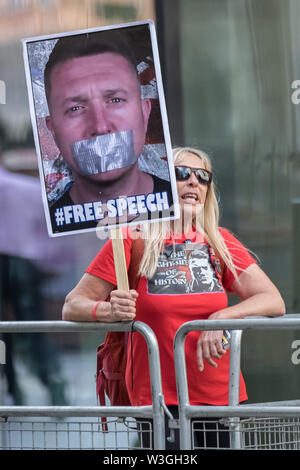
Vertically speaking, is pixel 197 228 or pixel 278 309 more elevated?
pixel 197 228

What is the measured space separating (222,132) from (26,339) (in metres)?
1.85

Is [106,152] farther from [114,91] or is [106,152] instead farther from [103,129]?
[114,91]

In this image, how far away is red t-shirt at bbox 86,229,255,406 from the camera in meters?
3.54

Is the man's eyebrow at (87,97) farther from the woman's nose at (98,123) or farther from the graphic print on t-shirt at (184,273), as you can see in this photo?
the graphic print on t-shirt at (184,273)

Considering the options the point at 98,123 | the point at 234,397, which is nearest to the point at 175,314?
the point at 234,397

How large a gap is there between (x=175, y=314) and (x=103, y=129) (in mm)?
800

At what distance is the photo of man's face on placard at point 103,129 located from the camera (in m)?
3.51

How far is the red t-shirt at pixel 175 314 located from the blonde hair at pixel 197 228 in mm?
36

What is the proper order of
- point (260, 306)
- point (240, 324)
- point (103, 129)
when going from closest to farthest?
point (240, 324) → point (103, 129) → point (260, 306)

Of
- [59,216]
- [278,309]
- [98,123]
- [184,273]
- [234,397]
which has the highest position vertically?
[98,123]

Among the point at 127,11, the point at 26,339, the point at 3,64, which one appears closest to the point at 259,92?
the point at 127,11

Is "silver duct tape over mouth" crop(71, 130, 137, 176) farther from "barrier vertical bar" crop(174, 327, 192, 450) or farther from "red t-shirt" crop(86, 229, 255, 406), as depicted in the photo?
"barrier vertical bar" crop(174, 327, 192, 450)

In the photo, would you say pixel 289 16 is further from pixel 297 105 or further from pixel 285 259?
pixel 285 259

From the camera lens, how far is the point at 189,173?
378cm
